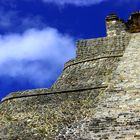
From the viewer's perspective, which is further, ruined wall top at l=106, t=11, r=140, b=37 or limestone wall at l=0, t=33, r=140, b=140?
ruined wall top at l=106, t=11, r=140, b=37

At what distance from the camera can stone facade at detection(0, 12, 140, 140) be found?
10123mm

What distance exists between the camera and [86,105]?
38.3 feet

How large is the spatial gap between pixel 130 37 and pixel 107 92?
6.35 meters

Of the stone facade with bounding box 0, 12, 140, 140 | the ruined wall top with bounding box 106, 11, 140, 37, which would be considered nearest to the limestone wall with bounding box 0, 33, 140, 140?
the stone facade with bounding box 0, 12, 140, 140

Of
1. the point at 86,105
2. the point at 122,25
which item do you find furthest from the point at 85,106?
the point at 122,25

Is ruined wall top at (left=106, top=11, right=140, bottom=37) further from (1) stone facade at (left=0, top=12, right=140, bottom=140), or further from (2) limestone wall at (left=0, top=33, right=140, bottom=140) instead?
(2) limestone wall at (left=0, top=33, right=140, bottom=140)

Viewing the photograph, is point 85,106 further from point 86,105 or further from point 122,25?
point 122,25

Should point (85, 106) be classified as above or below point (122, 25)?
below

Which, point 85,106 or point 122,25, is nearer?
point 85,106

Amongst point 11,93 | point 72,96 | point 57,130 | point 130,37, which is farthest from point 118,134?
point 130,37

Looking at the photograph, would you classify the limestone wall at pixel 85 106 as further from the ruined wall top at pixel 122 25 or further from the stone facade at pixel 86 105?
the ruined wall top at pixel 122 25

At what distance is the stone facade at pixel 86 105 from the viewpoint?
1012cm

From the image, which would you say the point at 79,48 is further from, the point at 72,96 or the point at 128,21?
the point at 72,96

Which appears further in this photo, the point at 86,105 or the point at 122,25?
the point at 122,25
